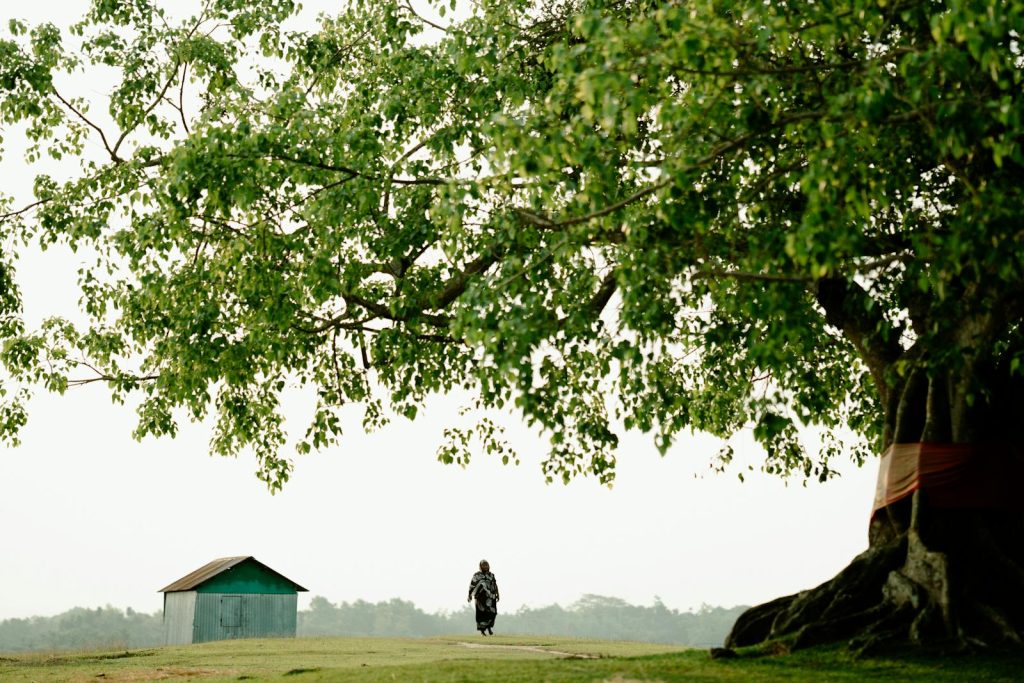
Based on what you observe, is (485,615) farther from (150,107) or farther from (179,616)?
(179,616)

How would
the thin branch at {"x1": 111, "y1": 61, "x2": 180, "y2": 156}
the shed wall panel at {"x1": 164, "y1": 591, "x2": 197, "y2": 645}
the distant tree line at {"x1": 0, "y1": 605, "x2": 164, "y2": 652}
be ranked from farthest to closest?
the distant tree line at {"x1": 0, "y1": 605, "x2": 164, "y2": 652} < the shed wall panel at {"x1": 164, "y1": 591, "x2": 197, "y2": 645} < the thin branch at {"x1": 111, "y1": 61, "x2": 180, "y2": 156}

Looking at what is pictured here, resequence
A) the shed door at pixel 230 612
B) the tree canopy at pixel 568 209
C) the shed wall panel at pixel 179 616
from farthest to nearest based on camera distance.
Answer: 1. the shed wall panel at pixel 179 616
2. the shed door at pixel 230 612
3. the tree canopy at pixel 568 209

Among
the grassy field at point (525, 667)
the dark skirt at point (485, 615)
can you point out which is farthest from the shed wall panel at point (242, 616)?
the grassy field at point (525, 667)

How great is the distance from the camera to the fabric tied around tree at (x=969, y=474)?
15.0m

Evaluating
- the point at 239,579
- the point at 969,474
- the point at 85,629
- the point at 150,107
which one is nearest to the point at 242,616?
the point at 239,579

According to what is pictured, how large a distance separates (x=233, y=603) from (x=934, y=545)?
1289 inches

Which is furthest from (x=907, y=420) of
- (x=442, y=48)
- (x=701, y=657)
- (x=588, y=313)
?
(x=442, y=48)

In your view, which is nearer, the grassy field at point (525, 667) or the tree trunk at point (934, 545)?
the grassy field at point (525, 667)

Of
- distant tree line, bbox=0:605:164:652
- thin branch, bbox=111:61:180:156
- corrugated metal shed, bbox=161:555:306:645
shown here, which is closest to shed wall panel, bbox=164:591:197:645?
corrugated metal shed, bbox=161:555:306:645

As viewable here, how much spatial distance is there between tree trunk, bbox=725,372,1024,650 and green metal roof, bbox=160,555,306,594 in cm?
3037

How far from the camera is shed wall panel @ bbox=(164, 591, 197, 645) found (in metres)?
41.6

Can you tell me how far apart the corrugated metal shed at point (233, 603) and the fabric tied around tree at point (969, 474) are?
31576 mm

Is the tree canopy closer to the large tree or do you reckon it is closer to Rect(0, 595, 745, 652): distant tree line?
the large tree

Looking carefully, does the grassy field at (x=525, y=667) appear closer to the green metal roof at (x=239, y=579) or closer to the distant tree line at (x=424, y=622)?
the green metal roof at (x=239, y=579)
